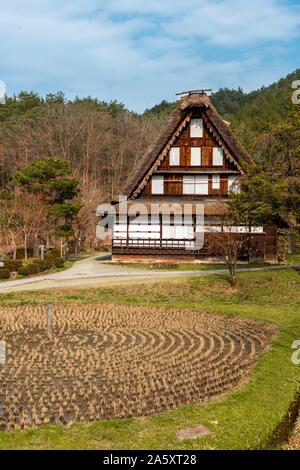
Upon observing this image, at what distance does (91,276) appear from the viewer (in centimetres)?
2511

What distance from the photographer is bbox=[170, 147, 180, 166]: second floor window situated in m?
31.7

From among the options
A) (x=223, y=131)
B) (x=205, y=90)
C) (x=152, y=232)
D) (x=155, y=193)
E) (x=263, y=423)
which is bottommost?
(x=263, y=423)

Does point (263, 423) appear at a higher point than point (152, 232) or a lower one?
lower

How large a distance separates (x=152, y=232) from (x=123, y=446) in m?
23.8

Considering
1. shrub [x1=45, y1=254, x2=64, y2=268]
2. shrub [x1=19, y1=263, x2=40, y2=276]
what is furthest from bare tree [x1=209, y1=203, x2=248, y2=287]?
shrub [x1=19, y1=263, x2=40, y2=276]

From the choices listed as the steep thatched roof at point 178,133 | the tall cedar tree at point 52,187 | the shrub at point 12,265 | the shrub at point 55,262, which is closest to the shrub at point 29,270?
the shrub at point 12,265

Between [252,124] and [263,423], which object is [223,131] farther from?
[252,124]

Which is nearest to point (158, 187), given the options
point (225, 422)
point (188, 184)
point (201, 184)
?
point (188, 184)

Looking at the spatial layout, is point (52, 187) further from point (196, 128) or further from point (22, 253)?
point (196, 128)

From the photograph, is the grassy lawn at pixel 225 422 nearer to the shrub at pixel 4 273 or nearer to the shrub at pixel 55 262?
the shrub at pixel 4 273

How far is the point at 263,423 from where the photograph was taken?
789 cm

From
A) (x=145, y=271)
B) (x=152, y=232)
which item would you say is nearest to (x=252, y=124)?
(x=152, y=232)

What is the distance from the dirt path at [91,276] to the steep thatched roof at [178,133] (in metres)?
6.11

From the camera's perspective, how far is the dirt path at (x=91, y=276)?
22839mm
